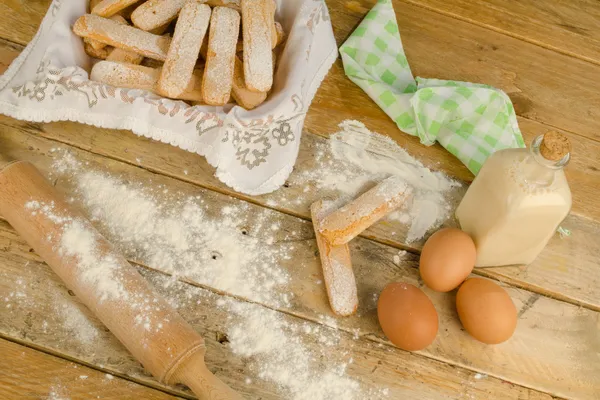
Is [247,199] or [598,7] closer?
[247,199]

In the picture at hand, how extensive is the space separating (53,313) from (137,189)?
0.30 metres

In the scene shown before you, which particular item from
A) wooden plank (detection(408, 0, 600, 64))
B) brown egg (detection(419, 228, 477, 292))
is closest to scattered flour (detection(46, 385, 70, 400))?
brown egg (detection(419, 228, 477, 292))

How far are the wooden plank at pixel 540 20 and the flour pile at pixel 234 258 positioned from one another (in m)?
0.79

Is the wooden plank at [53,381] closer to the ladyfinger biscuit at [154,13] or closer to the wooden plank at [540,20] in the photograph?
the ladyfinger biscuit at [154,13]

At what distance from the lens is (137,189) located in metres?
1.25

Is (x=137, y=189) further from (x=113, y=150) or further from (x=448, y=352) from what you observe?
(x=448, y=352)

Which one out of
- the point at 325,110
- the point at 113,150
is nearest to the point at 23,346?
the point at 113,150

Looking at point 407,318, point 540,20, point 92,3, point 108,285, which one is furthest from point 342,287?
point 540,20

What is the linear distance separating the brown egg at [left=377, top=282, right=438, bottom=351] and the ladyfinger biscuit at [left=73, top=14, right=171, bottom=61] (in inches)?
27.2

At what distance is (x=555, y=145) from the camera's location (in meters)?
0.96

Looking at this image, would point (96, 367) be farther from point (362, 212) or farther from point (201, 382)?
point (362, 212)

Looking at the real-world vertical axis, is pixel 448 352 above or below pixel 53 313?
below

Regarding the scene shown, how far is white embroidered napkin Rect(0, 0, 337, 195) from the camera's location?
123cm

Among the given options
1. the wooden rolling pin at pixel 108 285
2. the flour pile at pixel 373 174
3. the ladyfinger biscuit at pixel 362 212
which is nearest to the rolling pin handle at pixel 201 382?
the wooden rolling pin at pixel 108 285
